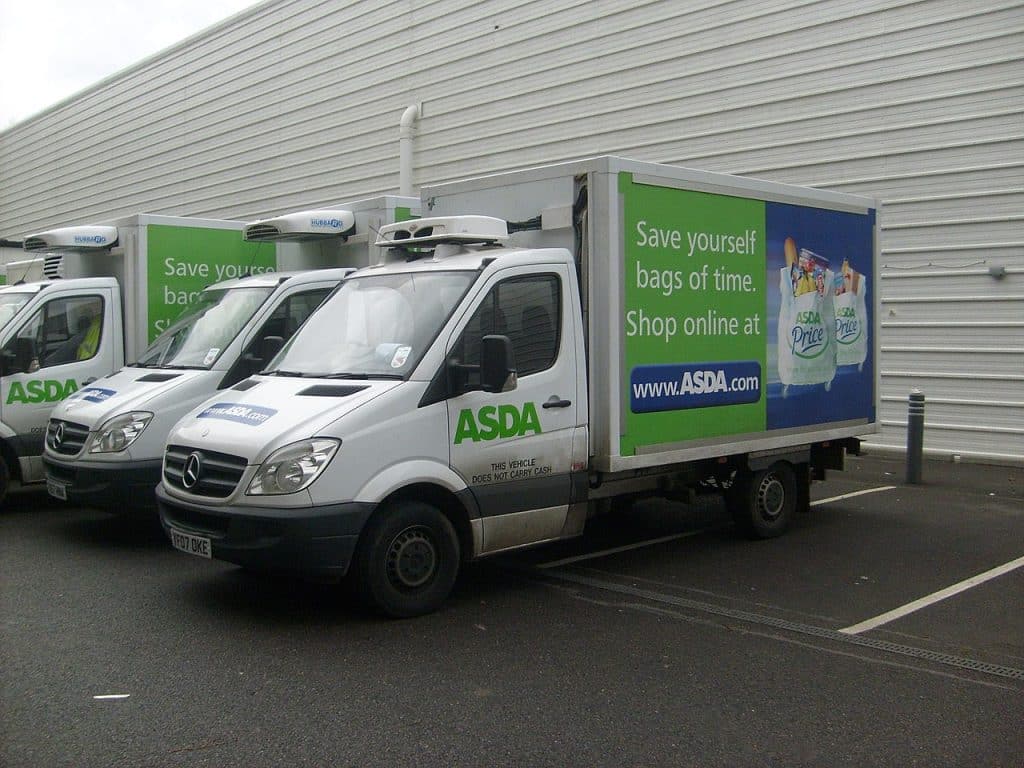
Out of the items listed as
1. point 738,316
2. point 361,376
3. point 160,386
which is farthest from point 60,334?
point 738,316

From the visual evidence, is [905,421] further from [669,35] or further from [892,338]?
[669,35]

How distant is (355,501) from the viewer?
6.17 metres

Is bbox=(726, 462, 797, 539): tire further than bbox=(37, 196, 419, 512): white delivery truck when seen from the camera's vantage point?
Yes

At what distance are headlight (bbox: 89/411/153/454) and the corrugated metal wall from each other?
961cm

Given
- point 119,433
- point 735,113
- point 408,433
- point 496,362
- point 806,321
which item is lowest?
point 119,433

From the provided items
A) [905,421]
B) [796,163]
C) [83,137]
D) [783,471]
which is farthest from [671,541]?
[83,137]

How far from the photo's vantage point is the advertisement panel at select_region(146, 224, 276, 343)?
1102 centimetres

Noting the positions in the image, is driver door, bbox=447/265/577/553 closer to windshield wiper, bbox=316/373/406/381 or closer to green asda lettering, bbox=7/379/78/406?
windshield wiper, bbox=316/373/406/381

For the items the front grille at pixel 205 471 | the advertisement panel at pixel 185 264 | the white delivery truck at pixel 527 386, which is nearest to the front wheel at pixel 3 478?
the advertisement panel at pixel 185 264

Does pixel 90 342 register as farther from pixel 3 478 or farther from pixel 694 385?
pixel 694 385

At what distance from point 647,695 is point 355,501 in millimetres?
2051

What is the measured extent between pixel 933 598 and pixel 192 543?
4.93 m

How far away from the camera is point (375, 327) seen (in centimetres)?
715

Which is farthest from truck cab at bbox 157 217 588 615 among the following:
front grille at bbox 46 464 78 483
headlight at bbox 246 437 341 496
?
front grille at bbox 46 464 78 483
